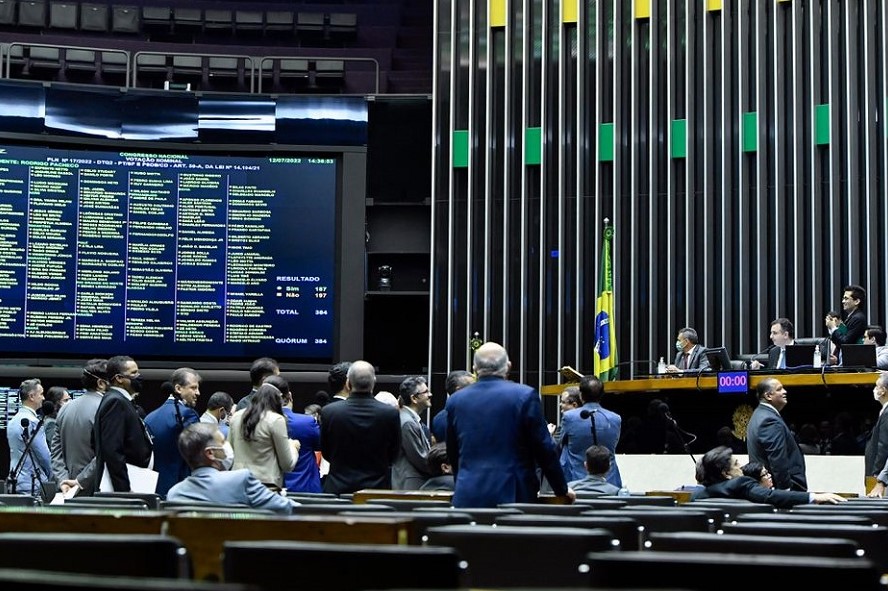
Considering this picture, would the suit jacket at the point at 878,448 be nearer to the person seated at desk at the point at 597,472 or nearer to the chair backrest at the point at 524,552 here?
the person seated at desk at the point at 597,472

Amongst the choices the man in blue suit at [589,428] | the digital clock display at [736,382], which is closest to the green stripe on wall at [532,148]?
the digital clock display at [736,382]

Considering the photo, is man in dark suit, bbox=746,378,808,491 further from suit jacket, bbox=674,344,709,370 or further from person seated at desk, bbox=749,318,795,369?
suit jacket, bbox=674,344,709,370

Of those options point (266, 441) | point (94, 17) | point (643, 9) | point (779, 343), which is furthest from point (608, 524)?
point (94, 17)

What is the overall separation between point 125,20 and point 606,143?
659cm

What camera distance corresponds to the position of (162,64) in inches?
656

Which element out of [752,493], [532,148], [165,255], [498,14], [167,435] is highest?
[498,14]

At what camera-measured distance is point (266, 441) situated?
640 cm

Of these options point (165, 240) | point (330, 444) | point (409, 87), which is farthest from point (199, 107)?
point (330, 444)

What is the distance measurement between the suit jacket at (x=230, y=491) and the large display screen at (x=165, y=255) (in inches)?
394

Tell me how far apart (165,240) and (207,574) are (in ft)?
39.0

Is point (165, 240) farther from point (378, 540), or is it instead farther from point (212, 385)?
point (378, 540)

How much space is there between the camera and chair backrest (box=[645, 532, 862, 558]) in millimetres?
Answer: 2727

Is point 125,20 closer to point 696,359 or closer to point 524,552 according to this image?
point 696,359

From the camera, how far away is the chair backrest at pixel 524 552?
2857 millimetres
